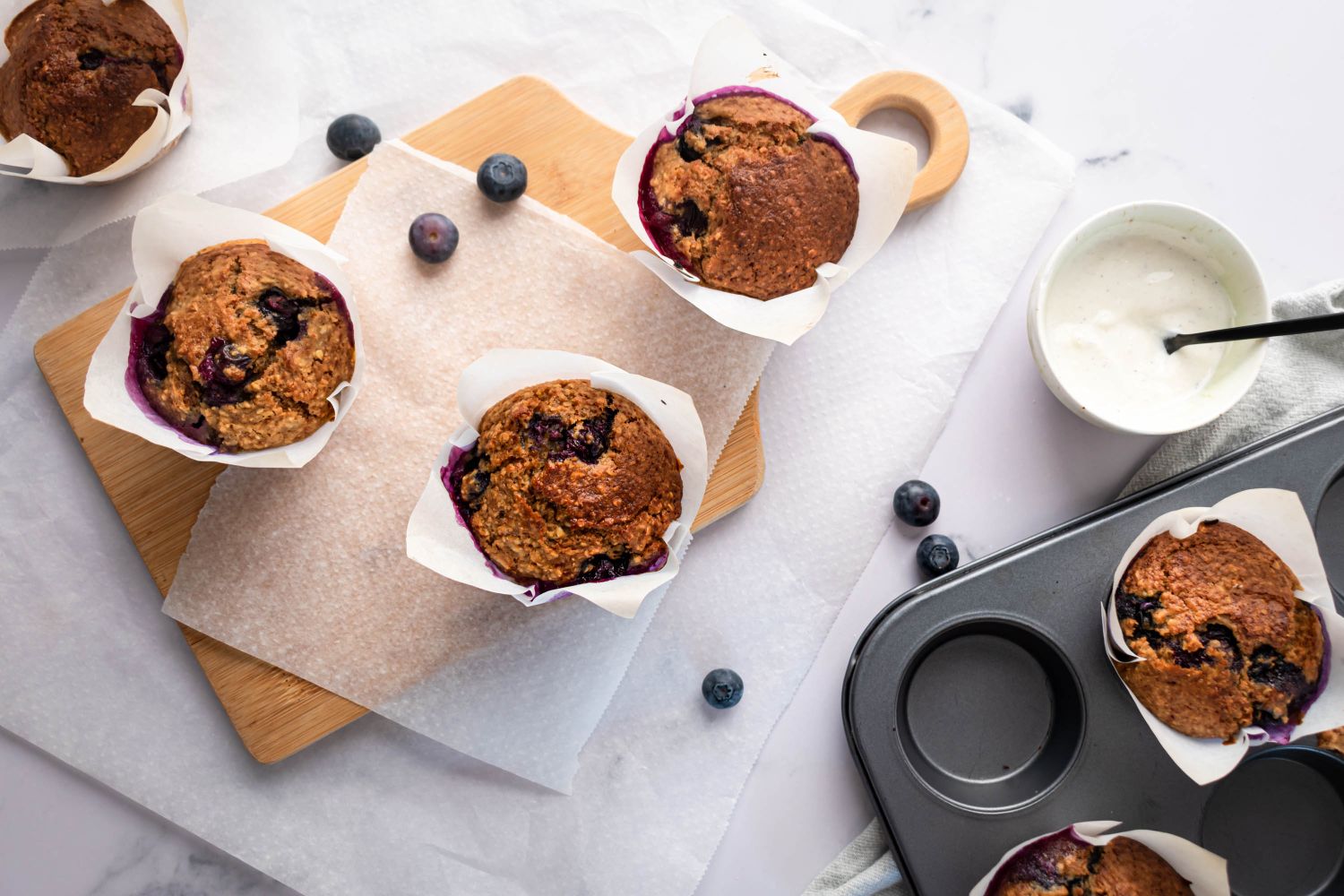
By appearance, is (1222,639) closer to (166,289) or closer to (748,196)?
(748,196)

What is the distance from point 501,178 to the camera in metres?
2.69

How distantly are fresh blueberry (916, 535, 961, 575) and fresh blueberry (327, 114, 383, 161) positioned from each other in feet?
7.26

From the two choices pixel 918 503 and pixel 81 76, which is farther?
pixel 918 503

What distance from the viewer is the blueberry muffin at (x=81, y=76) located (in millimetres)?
2654

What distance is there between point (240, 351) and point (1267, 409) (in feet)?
10.4

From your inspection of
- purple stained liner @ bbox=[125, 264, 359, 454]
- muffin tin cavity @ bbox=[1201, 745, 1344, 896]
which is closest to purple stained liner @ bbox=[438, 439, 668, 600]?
purple stained liner @ bbox=[125, 264, 359, 454]

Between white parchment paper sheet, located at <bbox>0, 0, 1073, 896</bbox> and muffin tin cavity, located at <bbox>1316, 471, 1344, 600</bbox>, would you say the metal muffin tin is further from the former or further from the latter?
white parchment paper sheet, located at <bbox>0, 0, 1073, 896</bbox>

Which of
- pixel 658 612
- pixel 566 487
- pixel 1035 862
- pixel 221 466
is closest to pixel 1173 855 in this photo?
pixel 1035 862

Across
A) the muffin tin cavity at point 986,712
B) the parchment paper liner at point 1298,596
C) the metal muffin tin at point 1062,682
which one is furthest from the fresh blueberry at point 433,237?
the parchment paper liner at point 1298,596

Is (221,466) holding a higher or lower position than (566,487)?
lower

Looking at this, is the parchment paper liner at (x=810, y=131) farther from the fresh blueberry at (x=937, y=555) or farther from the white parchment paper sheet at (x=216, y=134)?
the white parchment paper sheet at (x=216, y=134)

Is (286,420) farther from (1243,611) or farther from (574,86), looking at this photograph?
(1243,611)

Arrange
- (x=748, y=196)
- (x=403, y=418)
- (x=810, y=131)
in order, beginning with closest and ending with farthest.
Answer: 1. (x=748, y=196)
2. (x=810, y=131)
3. (x=403, y=418)

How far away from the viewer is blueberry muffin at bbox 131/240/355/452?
2379 mm
